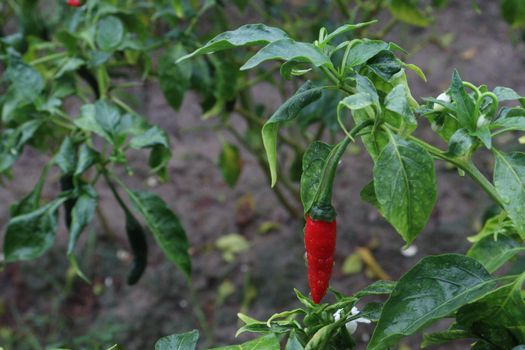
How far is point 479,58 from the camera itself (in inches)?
118

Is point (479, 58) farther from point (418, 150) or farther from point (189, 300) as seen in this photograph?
point (418, 150)

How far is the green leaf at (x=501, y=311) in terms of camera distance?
689 millimetres

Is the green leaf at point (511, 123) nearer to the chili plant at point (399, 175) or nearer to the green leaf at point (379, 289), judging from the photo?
the chili plant at point (399, 175)

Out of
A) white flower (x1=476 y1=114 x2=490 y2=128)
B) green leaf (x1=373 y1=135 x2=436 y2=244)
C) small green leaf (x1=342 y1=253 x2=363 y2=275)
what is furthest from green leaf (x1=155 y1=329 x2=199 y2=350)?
small green leaf (x1=342 y1=253 x2=363 y2=275)

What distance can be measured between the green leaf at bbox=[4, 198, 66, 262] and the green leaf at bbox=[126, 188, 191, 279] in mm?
133

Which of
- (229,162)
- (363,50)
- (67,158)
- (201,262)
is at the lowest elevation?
(201,262)

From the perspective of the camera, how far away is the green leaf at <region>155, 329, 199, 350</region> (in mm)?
710

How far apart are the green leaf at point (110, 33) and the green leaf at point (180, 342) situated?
2.38ft

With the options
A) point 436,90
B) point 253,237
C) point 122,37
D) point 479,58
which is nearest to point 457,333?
point 122,37

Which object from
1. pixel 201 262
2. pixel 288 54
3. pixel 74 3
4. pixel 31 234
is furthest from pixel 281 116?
pixel 201 262

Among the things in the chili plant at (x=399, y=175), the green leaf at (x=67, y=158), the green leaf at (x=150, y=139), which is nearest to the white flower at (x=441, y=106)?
the chili plant at (x=399, y=175)

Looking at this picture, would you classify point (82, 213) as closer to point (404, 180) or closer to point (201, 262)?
point (404, 180)

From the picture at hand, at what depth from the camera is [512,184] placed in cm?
67

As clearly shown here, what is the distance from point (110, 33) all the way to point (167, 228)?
15.9 inches
